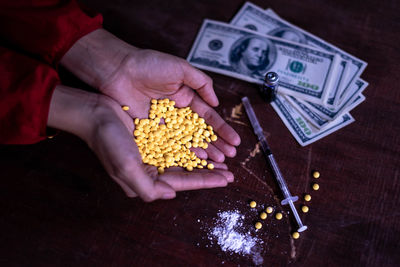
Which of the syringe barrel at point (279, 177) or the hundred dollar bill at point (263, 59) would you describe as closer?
the syringe barrel at point (279, 177)

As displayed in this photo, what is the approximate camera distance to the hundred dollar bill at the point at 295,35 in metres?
1.12

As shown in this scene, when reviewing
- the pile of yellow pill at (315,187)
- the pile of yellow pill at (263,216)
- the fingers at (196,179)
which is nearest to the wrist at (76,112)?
the fingers at (196,179)

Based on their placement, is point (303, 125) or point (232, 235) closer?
point (232, 235)

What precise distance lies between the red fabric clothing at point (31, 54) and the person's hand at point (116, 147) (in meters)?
0.06

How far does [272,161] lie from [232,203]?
17 cm

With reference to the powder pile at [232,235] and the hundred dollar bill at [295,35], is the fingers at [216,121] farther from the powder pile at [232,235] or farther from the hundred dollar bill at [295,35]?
the hundred dollar bill at [295,35]

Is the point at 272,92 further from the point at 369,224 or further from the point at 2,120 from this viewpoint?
the point at 2,120

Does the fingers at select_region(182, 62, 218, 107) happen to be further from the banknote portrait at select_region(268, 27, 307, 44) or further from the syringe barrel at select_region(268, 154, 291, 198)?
the banknote portrait at select_region(268, 27, 307, 44)

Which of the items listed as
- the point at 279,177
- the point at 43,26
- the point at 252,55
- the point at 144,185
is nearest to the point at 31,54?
the point at 43,26

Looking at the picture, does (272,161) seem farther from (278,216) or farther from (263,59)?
(263,59)

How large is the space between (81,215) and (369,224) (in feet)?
2.60

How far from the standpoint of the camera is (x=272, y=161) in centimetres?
100

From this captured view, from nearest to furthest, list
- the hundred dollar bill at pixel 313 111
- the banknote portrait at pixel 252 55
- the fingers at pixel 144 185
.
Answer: the fingers at pixel 144 185
the hundred dollar bill at pixel 313 111
the banknote portrait at pixel 252 55

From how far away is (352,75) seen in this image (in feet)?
3.71
